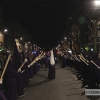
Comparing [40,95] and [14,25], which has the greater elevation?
[14,25]

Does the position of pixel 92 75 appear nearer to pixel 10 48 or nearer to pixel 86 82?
pixel 86 82

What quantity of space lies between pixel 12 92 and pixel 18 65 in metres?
2.15

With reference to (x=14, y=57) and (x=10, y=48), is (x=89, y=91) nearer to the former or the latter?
(x=14, y=57)

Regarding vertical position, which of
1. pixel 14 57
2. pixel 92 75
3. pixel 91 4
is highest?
pixel 91 4

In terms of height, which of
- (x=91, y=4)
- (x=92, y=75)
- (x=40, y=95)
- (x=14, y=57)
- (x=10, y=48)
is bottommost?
(x=40, y=95)

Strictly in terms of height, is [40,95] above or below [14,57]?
below

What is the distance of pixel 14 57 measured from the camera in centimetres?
1113

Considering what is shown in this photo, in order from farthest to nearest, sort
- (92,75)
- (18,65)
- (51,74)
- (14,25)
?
1. (14,25)
2. (51,74)
3. (92,75)
4. (18,65)

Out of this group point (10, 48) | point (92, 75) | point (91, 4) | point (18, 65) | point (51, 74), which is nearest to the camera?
point (18, 65)

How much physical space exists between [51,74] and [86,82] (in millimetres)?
5528

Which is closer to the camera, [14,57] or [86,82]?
[14,57]

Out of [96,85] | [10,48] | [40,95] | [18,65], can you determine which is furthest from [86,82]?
[10,48]

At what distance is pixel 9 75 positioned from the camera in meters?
8.91

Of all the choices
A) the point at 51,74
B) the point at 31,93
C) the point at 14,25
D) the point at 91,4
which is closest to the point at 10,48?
the point at 14,25
